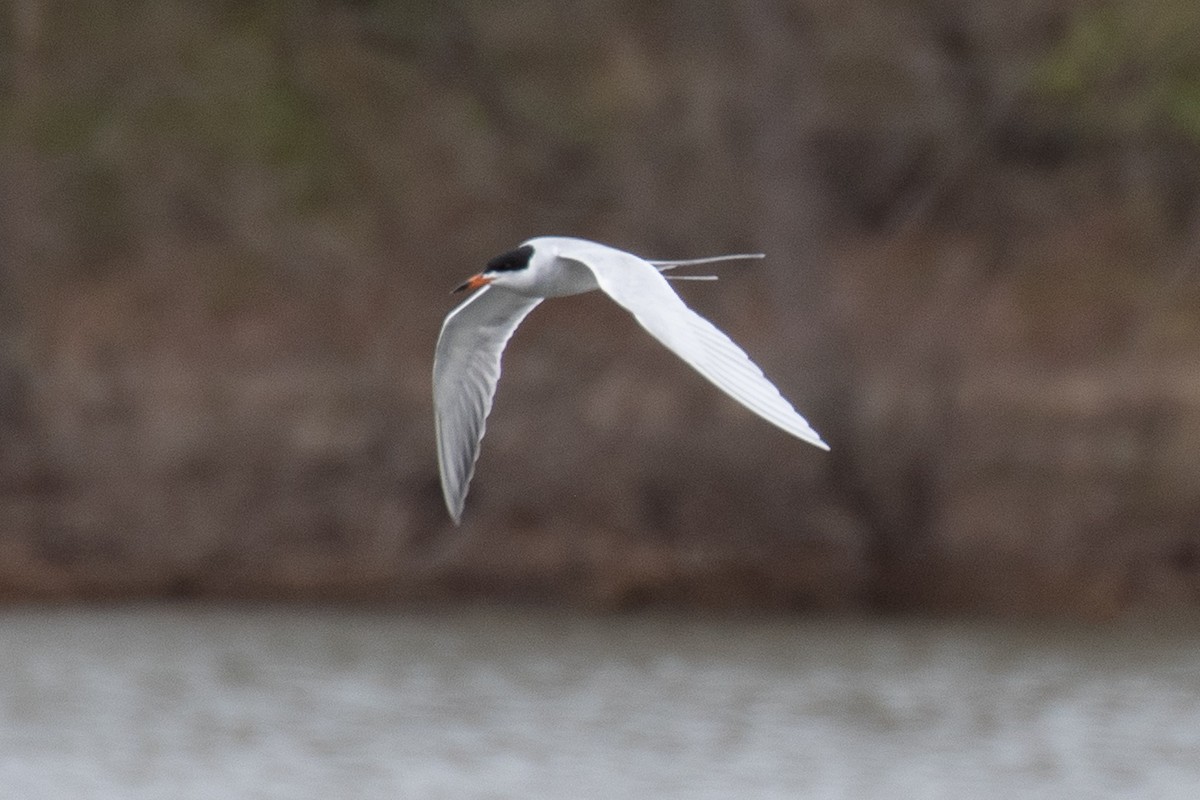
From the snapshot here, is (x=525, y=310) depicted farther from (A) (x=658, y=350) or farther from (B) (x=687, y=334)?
(A) (x=658, y=350)

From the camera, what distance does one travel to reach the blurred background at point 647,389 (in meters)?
16.0

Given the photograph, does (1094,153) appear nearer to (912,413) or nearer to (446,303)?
(912,413)

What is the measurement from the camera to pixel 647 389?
16953 millimetres

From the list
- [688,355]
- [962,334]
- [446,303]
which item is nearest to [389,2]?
[446,303]

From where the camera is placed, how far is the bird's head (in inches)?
302

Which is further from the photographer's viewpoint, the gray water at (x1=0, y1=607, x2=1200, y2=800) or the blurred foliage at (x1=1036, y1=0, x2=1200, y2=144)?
the blurred foliage at (x1=1036, y1=0, x2=1200, y2=144)

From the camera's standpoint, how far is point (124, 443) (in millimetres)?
17469

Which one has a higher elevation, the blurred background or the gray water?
the blurred background

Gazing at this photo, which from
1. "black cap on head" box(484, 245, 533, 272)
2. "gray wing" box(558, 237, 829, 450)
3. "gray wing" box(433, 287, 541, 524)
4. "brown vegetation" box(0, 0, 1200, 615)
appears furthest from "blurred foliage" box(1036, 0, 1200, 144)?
"gray wing" box(558, 237, 829, 450)

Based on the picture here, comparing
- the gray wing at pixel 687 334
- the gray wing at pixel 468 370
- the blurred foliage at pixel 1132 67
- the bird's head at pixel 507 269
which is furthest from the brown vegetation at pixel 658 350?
the gray wing at pixel 687 334

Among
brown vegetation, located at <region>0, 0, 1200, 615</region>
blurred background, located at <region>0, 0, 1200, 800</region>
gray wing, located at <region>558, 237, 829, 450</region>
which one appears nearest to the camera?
gray wing, located at <region>558, 237, 829, 450</region>

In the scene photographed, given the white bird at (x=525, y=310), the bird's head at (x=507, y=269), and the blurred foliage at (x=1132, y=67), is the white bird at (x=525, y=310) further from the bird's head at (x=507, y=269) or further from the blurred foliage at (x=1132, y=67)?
the blurred foliage at (x=1132, y=67)

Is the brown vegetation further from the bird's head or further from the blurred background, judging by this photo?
the bird's head

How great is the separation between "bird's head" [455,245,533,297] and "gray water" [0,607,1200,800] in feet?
17.0
